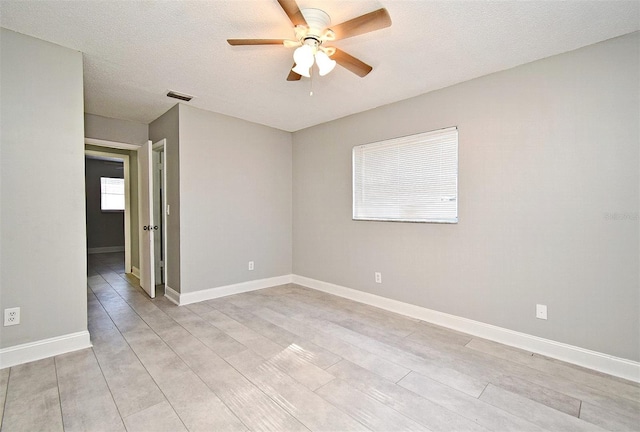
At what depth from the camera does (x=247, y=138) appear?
434cm

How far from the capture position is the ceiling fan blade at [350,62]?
2127mm

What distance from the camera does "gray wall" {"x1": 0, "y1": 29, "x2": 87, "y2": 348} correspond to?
7.36 ft

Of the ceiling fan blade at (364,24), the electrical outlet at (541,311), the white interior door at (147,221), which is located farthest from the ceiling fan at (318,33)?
the white interior door at (147,221)

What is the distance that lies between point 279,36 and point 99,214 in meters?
8.36

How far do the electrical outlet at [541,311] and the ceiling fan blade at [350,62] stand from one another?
8.06ft

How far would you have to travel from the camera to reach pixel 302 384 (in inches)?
79.5

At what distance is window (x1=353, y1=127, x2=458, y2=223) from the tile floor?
125cm

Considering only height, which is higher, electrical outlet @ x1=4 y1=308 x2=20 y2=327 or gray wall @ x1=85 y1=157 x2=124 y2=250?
gray wall @ x1=85 y1=157 x2=124 y2=250

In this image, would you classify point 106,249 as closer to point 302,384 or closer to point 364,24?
point 302,384

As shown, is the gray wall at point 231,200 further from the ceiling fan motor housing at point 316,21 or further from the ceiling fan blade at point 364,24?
the ceiling fan blade at point 364,24

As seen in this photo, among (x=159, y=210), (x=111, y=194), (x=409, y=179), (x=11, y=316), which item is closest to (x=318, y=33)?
(x=409, y=179)

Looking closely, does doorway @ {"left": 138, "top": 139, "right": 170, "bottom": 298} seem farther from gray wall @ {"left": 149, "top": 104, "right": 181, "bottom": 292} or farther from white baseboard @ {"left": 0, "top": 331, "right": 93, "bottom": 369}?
white baseboard @ {"left": 0, "top": 331, "right": 93, "bottom": 369}

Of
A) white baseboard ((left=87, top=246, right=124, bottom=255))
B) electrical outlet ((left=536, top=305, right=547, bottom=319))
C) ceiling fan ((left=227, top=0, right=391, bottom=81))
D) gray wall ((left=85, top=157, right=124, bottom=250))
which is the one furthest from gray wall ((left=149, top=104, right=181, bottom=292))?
white baseboard ((left=87, top=246, right=124, bottom=255))

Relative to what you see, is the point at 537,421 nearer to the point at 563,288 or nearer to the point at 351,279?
the point at 563,288
